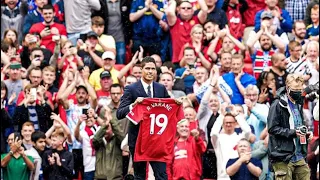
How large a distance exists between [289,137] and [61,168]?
16.9 feet

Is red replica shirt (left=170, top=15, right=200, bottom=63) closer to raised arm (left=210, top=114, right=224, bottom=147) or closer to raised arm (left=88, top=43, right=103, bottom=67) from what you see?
raised arm (left=88, top=43, right=103, bottom=67)

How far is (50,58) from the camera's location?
78.9 ft

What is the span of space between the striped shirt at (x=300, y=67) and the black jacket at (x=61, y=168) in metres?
5.10

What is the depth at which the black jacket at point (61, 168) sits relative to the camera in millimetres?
20837

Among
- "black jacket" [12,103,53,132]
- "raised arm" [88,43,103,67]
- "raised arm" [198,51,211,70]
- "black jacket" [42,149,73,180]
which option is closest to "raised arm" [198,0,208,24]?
"raised arm" [198,51,211,70]

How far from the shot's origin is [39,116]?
73.0ft

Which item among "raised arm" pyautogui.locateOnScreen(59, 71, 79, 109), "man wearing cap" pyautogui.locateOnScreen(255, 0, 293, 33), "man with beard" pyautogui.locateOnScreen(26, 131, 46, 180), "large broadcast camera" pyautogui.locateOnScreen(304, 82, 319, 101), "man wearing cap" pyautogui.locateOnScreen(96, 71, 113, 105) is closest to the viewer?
"large broadcast camera" pyautogui.locateOnScreen(304, 82, 319, 101)

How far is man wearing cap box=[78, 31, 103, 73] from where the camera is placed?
24.1 metres

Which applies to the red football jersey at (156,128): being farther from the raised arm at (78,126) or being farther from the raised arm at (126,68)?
the raised arm at (126,68)

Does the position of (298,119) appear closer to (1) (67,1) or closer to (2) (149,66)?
(2) (149,66)

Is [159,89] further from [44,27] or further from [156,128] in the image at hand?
[44,27]

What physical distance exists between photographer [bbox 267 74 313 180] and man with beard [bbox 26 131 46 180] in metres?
5.19

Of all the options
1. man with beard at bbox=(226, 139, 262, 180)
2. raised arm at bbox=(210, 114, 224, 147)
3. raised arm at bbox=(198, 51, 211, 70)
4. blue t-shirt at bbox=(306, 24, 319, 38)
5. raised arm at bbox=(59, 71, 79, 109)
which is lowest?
man with beard at bbox=(226, 139, 262, 180)

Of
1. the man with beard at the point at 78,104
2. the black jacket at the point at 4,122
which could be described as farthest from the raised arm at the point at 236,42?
the black jacket at the point at 4,122
